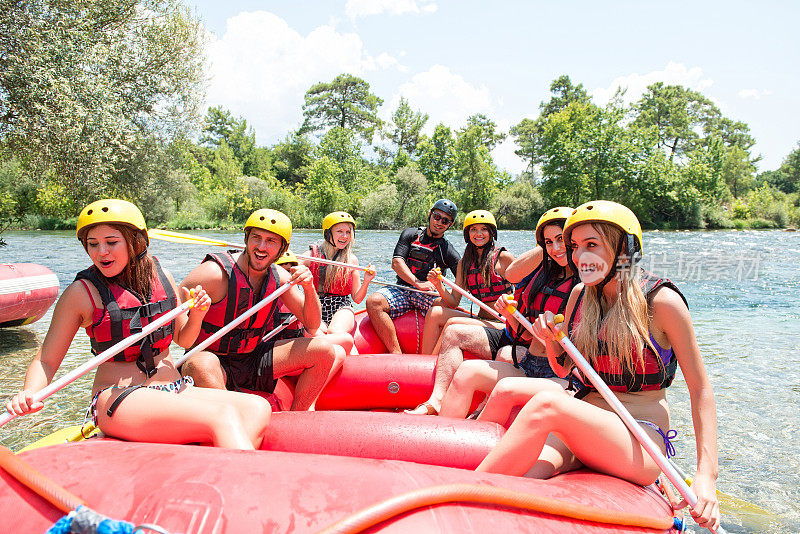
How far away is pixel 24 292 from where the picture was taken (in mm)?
6113

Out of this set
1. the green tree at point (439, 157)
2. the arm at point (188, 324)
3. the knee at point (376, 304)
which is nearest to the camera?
the arm at point (188, 324)

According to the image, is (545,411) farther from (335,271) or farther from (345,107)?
(345,107)

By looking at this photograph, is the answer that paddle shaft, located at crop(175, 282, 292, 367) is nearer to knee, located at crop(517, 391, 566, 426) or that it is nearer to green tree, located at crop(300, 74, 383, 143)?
knee, located at crop(517, 391, 566, 426)

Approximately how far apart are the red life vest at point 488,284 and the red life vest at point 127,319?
2.35 metres

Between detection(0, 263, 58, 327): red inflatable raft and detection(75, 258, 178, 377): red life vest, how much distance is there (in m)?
4.74

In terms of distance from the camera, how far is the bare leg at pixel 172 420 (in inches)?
76.0

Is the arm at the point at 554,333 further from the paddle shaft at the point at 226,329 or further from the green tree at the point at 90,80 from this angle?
the green tree at the point at 90,80

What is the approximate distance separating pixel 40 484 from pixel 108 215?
113 cm

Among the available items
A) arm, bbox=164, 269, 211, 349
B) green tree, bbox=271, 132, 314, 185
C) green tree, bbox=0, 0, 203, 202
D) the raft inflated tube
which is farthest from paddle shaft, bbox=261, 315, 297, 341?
green tree, bbox=271, 132, 314, 185

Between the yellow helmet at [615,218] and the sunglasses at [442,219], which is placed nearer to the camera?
the yellow helmet at [615,218]

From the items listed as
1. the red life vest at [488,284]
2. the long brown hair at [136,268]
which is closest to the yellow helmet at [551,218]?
the red life vest at [488,284]

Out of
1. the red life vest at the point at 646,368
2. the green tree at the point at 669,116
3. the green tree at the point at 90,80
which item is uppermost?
the green tree at the point at 669,116

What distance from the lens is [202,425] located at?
1.93m

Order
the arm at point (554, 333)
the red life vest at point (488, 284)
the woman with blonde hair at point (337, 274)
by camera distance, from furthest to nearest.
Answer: the woman with blonde hair at point (337, 274) → the red life vest at point (488, 284) → the arm at point (554, 333)
